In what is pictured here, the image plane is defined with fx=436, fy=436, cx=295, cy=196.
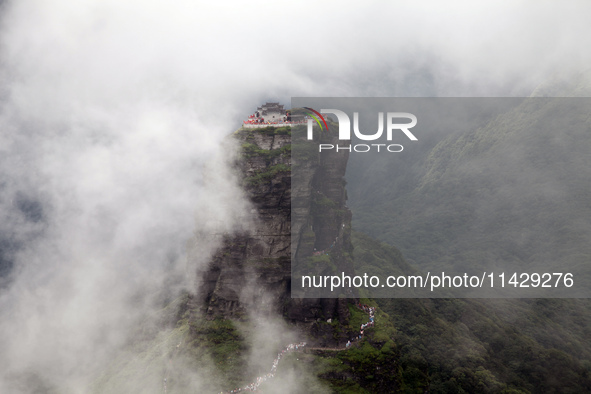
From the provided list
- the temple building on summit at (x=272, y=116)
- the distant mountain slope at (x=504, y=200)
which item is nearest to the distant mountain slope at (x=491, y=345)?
the distant mountain slope at (x=504, y=200)

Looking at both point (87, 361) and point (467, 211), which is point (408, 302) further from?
point (467, 211)

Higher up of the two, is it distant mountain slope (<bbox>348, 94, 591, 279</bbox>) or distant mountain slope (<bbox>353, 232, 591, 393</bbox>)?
distant mountain slope (<bbox>348, 94, 591, 279</bbox>)

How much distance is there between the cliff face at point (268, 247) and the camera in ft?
150

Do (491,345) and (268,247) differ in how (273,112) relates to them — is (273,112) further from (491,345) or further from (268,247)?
(491,345)

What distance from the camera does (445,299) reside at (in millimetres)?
71438

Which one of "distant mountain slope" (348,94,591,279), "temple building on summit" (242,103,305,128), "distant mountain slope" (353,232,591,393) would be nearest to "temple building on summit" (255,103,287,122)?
"temple building on summit" (242,103,305,128)

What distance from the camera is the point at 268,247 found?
45.8 metres

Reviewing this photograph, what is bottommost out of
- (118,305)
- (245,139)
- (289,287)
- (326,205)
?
(118,305)

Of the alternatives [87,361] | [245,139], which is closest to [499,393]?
[245,139]

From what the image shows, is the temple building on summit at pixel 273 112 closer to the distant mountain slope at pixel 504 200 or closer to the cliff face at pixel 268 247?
the cliff face at pixel 268 247

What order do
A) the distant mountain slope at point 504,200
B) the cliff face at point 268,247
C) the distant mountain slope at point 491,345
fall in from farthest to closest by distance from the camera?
the distant mountain slope at point 504,200, the distant mountain slope at point 491,345, the cliff face at point 268,247

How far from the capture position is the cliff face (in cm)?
4569

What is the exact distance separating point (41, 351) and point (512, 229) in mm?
103525

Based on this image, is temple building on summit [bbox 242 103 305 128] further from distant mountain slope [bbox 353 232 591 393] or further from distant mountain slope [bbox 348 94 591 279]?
distant mountain slope [bbox 348 94 591 279]
